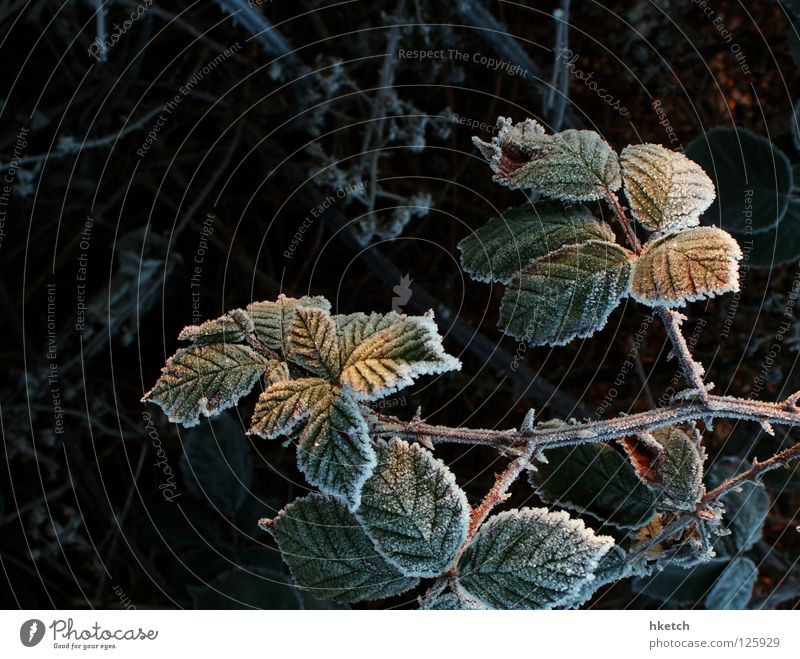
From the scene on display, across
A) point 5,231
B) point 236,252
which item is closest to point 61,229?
point 5,231

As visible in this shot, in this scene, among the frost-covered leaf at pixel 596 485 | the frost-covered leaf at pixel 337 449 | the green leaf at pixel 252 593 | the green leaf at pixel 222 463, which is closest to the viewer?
the frost-covered leaf at pixel 337 449

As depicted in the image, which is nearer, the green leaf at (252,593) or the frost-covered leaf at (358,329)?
the frost-covered leaf at (358,329)

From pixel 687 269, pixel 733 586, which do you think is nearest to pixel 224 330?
pixel 687 269

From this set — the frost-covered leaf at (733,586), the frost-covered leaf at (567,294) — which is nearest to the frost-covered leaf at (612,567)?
the frost-covered leaf at (567,294)

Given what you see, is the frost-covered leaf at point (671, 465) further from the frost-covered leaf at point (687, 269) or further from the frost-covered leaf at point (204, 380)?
the frost-covered leaf at point (204, 380)

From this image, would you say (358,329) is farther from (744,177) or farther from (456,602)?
(744,177)
